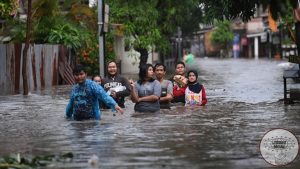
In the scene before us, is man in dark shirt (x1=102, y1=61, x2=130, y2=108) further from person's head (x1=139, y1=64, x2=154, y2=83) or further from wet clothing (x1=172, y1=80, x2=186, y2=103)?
wet clothing (x1=172, y1=80, x2=186, y2=103)

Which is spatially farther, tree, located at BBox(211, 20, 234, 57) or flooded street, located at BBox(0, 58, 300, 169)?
tree, located at BBox(211, 20, 234, 57)

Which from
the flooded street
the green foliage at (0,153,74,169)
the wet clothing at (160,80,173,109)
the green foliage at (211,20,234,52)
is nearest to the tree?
the green foliage at (211,20,234,52)

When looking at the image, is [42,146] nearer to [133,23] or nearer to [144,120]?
[144,120]

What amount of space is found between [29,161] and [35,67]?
1971 cm

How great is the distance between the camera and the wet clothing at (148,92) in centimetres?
1509

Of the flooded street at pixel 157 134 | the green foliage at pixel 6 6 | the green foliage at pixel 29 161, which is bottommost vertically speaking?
the flooded street at pixel 157 134

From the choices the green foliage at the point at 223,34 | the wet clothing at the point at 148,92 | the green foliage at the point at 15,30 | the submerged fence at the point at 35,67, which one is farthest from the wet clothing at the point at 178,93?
the green foliage at the point at 223,34

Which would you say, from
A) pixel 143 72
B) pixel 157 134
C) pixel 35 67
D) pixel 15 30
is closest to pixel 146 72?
pixel 143 72

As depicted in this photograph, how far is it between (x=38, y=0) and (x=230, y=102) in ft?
33.1

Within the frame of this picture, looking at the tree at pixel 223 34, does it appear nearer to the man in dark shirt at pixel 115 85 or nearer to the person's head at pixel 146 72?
the man in dark shirt at pixel 115 85

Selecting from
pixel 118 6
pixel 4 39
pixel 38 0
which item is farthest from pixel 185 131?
pixel 118 6

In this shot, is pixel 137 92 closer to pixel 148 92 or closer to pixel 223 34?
pixel 148 92

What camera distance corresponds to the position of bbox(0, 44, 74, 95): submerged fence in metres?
25.3

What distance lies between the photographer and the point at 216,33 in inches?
5030
